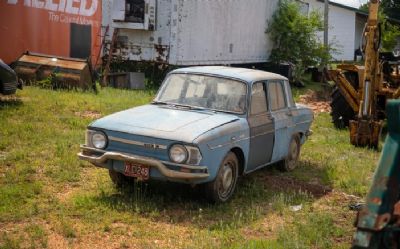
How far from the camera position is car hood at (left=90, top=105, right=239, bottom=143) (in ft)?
18.2

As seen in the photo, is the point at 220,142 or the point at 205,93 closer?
the point at 220,142

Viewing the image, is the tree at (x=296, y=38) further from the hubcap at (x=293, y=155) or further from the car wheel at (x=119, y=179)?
the car wheel at (x=119, y=179)

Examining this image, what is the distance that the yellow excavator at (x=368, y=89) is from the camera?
359 inches

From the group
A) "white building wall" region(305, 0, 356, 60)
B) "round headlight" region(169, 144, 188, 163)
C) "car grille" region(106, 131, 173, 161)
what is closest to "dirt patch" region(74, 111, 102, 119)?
"car grille" region(106, 131, 173, 161)

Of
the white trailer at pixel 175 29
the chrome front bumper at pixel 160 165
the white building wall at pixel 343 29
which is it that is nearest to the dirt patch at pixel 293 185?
the chrome front bumper at pixel 160 165

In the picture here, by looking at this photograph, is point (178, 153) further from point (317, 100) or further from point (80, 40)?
point (80, 40)

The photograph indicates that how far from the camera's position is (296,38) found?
1955 cm

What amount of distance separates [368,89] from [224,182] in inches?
165

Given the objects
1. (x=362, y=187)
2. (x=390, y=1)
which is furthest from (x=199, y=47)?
(x=390, y=1)

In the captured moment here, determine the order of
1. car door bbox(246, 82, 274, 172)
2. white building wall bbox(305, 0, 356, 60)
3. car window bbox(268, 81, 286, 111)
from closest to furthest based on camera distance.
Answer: car door bbox(246, 82, 274, 172), car window bbox(268, 81, 286, 111), white building wall bbox(305, 0, 356, 60)

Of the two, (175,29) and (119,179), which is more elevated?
(175,29)

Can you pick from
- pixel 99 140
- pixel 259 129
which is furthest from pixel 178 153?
pixel 259 129

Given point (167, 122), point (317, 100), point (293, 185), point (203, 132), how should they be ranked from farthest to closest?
point (317, 100)
point (293, 185)
point (167, 122)
point (203, 132)

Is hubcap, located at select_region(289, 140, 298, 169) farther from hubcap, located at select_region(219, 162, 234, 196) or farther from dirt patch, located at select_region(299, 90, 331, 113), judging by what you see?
dirt patch, located at select_region(299, 90, 331, 113)
